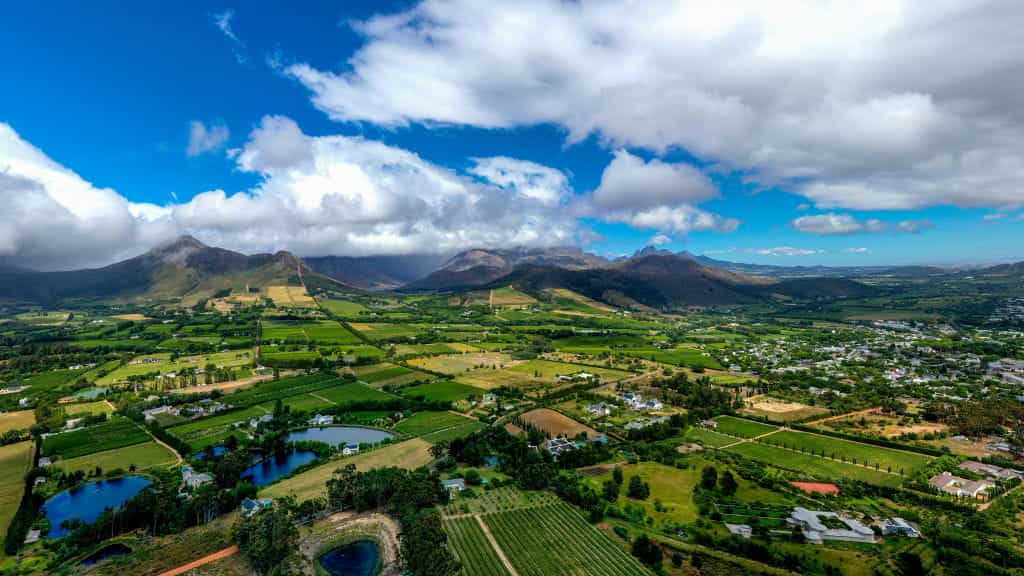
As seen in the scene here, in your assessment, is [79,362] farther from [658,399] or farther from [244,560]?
[658,399]

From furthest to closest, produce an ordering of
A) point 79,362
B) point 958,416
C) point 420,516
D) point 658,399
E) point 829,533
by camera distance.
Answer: point 79,362 → point 658,399 → point 958,416 → point 420,516 → point 829,533

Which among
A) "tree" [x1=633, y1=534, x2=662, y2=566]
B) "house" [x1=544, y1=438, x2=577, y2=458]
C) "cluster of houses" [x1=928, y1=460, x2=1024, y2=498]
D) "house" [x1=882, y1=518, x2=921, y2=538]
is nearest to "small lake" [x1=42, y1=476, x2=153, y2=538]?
"house" [x1=544, y1=438, x2=577, y2=458]

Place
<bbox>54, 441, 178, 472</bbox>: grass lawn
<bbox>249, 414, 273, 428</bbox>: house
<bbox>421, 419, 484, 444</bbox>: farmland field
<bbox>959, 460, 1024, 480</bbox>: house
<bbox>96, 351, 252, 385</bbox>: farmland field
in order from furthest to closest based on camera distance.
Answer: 1. <bbox>96, 351, 252, 385</bbox>: farmland field
2. <bbox>249, 414, 273, 428</bbox>: house
3. <bbox>421, 419, 484, 444</bbox>: farmland field
4. <bbox>54, 441, 178, 472</bbox>: grass lawn
5. <bbox>959, 460, 1024, 480</bbox>: house

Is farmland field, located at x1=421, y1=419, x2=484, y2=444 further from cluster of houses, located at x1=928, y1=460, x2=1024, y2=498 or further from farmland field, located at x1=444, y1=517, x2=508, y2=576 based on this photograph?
cluster of houses, located at x1=928, y1=460, x2=1024, y2=498

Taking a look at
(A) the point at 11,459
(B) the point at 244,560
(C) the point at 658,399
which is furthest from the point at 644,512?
(A) the point at 11,459

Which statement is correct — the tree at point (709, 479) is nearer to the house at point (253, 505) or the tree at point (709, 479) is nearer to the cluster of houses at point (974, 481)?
the cluster of houses at point (974, 481)

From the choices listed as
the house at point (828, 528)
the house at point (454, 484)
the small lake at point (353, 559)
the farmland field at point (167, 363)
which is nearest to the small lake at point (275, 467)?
the small lake at point (353, 559)

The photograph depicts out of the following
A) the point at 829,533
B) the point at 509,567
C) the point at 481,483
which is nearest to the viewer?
the point at 509,567
